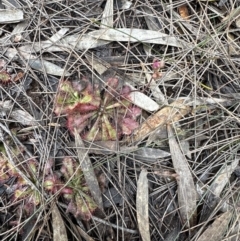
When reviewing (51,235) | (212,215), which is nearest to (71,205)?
(51,235)

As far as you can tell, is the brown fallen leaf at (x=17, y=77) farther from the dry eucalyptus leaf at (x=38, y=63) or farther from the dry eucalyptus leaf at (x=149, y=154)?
the dry eucalyptus leaf at (x=149, y=154)

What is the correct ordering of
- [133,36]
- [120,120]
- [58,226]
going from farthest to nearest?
[133,36]
[120,120]
[58,226]

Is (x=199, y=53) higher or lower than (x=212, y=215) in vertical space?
higher

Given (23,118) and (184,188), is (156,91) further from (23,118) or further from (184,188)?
(23,118)

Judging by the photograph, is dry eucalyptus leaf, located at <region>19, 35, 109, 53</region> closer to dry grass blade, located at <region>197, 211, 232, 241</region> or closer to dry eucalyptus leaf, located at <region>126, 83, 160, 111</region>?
dry eucalyptus leaf, located at <region>126, 83, 160, 111</region>

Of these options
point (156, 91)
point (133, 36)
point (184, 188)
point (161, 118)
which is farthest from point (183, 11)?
point (184, 188)

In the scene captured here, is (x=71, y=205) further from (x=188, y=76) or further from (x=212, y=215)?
(x=188, y=76)

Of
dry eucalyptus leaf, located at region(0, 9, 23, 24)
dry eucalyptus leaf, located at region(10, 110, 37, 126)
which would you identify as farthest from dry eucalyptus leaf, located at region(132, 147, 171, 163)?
dry eucalyptus leaf, located at region(0, 9, 23, 24)

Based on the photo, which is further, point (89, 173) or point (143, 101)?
point (143, 101)
